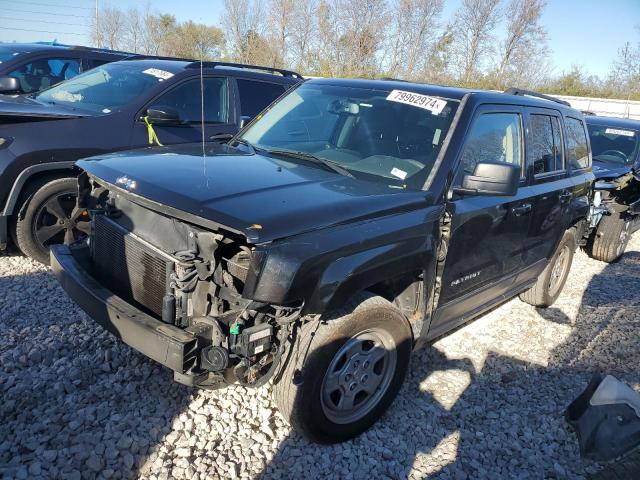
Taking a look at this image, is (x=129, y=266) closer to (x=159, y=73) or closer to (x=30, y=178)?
(x=30, y=178)

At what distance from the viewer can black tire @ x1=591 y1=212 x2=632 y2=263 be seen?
7281mm

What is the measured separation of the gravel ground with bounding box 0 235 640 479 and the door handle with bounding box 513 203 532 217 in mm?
1243

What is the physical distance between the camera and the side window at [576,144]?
15.9 feet

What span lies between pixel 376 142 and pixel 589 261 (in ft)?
18.3

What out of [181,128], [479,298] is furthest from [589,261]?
[181,128]

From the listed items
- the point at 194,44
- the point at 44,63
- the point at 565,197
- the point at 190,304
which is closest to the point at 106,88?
the point at 44,63

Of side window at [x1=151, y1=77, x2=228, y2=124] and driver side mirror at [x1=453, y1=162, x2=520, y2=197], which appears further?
side window at [x1=151, y1=77, x2=228, y2=124]

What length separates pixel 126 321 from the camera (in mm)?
2652

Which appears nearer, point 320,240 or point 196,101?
Result: point 320,240

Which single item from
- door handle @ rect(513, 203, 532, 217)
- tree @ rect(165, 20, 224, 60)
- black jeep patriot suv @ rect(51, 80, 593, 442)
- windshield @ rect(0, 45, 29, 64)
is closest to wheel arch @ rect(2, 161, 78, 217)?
black jeep patriot suv @ rect(51, 80, 593, 442)

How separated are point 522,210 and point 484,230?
1.82ft

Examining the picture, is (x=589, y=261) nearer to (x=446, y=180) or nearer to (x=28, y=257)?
(x=446, y=180)

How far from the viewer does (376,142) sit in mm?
3486

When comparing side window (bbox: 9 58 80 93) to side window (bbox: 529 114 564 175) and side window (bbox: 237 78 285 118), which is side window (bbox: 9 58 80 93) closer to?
side window (bbox: 237 78 285 118)
